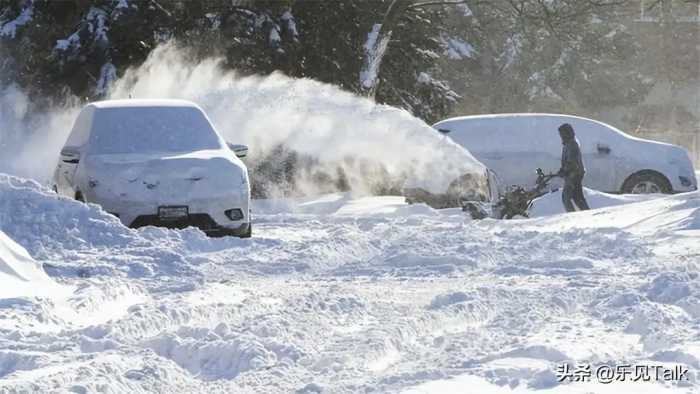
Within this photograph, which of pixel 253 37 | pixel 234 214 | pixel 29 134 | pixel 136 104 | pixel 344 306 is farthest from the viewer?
pixel 29 134

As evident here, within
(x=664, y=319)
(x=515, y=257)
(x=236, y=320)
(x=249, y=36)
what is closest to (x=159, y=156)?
(x=515, y=257)

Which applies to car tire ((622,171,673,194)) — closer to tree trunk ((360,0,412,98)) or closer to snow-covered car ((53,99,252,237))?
snow-covered car ((53,99,252,237))

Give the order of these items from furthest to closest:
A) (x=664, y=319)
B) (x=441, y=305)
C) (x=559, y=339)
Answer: (x=441, y=305), (x=664, y=319), (x=559, y=339)

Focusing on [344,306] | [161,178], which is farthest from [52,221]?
[344,306]

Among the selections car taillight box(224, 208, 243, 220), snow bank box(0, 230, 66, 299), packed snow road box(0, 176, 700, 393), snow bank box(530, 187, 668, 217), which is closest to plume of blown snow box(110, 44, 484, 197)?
snow bank box(530, 187, 668, 217)

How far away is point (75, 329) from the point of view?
8273 mm

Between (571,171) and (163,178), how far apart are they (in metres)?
5.77

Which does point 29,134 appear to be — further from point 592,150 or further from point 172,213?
point 172,213

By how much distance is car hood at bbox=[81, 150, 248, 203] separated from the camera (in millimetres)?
14070

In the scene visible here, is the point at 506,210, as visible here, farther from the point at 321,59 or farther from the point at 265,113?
the point at 321,59

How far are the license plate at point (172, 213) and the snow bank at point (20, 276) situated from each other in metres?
3.79

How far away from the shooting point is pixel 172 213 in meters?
14.1

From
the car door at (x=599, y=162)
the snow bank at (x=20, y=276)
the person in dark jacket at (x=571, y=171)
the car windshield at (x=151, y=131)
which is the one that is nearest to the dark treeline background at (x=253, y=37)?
the car door at (x=599, y=162)

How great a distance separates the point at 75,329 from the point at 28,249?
12.6 ft
